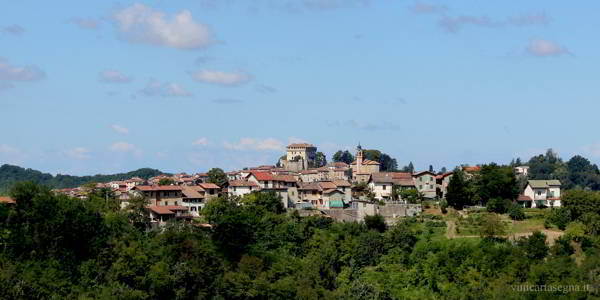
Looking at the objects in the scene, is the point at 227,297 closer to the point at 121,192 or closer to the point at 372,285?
the point at 372,285

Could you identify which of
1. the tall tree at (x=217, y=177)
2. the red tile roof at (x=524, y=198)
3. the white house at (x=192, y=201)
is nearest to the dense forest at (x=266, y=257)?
the white house at (x=192, y=201)

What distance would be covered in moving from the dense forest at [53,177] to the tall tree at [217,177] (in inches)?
1692

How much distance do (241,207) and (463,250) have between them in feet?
43.9

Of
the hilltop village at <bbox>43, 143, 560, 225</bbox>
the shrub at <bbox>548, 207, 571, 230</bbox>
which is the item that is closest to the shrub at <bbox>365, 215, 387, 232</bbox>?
the hilltop village at <bbox>43, 143, 560, 225</bbox>

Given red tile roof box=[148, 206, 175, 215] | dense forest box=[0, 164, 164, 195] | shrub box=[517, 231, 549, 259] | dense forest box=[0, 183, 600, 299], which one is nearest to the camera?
dense forest box=[0, 183, 600, 299]

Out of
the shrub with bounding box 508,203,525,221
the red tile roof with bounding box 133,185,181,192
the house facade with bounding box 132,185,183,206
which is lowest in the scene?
the shrub with bounding box 508,203,525,221

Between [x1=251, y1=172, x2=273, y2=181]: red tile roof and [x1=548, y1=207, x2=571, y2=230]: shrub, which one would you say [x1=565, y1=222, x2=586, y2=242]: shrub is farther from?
[x1=251, y1=172, x2=273, y2=181]: red tile roof

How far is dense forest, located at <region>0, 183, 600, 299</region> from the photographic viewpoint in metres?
39.7

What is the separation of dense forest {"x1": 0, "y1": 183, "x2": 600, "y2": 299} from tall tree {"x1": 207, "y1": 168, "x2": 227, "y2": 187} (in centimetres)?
1036

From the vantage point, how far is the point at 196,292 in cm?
4094

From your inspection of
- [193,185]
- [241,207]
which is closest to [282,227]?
[241,207]

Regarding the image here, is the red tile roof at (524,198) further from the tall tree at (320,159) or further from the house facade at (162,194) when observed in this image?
the tall tree at (320,159)

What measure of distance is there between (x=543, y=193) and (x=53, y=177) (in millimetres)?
78355

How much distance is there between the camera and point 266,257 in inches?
1762
